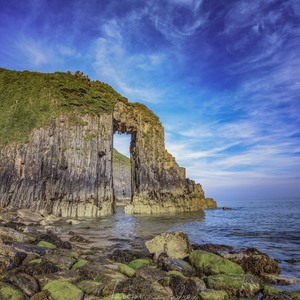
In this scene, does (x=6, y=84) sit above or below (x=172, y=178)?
above

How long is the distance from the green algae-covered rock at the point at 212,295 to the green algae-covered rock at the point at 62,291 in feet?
10.5

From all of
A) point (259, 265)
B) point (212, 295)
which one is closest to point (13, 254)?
point (212, 295)

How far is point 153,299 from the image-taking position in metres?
4.76

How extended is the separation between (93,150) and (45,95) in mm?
13556

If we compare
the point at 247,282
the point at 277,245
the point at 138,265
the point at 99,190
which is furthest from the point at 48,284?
the point at 99,190

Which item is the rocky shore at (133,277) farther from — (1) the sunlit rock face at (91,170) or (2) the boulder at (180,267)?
(1) the sunlit rock face at (91,170)

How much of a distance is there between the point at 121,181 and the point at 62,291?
80504 mm

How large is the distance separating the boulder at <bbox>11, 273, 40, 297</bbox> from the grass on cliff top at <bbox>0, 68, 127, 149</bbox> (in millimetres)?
30532

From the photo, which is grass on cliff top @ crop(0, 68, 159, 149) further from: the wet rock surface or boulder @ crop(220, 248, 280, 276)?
boulder @ crop(220, 248, 280, 276)

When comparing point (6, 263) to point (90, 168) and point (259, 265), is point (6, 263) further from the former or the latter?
point (90, 168)

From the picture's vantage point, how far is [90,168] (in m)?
34.3

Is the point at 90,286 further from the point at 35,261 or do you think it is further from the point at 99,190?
the point at 99,190

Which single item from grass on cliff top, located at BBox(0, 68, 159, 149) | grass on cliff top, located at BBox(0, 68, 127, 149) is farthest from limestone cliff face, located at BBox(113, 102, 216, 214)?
grass on cliff top, located at BBox(0, 68, 127, 149)

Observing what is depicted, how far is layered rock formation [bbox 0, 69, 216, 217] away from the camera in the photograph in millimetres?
28297
